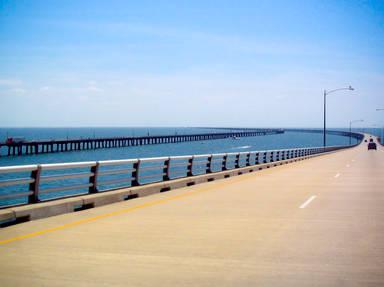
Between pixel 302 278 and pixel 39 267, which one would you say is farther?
pixel 39 267

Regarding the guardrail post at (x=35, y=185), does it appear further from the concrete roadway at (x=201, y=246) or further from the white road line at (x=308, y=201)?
the white road line at (x=308, y=201)

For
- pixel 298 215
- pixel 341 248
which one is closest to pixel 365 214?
pixel 298 215

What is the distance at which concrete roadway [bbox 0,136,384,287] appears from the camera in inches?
257

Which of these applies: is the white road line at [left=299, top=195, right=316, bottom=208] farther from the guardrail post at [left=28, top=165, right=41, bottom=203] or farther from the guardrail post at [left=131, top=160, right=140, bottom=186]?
the guardrail post at [left=28, top=165, right=41, bottom=203]

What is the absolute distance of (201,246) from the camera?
8461mm

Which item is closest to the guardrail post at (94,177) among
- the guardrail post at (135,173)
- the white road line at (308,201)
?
the guardrail post at (135,173)

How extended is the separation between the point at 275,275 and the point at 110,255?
2576mm

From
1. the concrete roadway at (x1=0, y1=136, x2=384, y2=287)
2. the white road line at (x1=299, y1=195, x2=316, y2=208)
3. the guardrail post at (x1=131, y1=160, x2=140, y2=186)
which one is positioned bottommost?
the white road line at (x1=299, y1=195, x2=316, y2=208)

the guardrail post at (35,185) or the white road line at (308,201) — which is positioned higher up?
the guardrail post at (35,185)

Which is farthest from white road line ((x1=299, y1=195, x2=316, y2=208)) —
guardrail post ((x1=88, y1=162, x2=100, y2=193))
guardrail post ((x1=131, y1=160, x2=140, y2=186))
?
guardrail post ((x1=88, y1=162, x2=100, y2=193))

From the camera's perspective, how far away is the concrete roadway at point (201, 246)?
654 centimetres

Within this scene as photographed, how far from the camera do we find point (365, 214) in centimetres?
1234

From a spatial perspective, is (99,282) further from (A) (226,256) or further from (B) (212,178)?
(B) (212,178)

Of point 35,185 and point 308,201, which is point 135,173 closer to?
point 35,185
